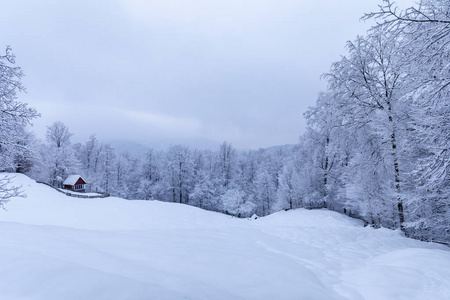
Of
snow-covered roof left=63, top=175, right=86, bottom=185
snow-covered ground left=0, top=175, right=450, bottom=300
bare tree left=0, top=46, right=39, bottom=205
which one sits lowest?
snow-covered ground left=0, top=175, right=450, bottom=300

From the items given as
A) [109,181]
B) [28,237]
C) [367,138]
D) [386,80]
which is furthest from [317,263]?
[109,181]

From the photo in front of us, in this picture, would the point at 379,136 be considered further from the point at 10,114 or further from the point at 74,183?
the point at 74,183

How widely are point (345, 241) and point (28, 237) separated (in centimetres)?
996

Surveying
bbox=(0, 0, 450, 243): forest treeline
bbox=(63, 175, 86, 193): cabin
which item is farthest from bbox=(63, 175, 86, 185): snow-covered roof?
bbox=(0, 0, 450, 243): forest treeline

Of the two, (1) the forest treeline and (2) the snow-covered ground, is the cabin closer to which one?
(1) the forest treeline

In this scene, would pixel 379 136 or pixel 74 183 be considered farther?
pixel 74 183

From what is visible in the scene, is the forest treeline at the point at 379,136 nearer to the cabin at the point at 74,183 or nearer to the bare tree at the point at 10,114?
the bare tree at the point at 10,114

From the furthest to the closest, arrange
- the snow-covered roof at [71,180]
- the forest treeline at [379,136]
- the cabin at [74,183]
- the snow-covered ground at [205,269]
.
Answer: the snow-covered roof at [71,180]
the cabin at [74,183]
the forest treeline at [379,136]
the snow-covered ground at [205,269]

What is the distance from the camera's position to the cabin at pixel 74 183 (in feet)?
115

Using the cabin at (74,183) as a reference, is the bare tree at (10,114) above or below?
above

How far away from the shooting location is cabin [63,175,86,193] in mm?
35156

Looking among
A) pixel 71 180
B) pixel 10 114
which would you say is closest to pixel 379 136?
pixel 10 114

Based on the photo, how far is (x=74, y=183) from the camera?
1375 inches

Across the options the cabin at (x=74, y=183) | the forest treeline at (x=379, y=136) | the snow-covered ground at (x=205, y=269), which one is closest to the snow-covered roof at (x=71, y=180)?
the cabin at (x=74, y=183)
